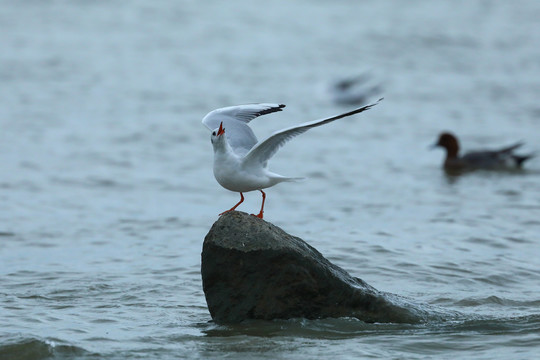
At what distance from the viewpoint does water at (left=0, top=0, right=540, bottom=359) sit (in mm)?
7043

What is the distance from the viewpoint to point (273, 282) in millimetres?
6852

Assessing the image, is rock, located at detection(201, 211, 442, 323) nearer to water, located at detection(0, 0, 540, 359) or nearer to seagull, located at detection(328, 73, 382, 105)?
water, located at detection(0, 0, 540, 359)

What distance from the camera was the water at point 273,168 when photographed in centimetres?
704

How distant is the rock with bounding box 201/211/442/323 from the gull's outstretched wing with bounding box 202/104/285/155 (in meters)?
0.72

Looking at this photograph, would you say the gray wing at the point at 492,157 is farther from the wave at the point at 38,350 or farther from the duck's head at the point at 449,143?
the wave at the point at 38,350

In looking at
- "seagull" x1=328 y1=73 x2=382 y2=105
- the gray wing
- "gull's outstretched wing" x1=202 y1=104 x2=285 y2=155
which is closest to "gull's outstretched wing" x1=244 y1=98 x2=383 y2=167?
"gull's outstretched wing" x1=202 y1=104 x2=285 y2=155

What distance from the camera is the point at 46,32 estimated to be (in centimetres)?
2417

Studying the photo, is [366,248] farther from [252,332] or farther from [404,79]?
[404,79]

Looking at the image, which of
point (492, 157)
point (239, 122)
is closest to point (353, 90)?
point (492, 157)

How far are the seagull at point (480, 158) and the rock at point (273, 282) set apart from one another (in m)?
8.32

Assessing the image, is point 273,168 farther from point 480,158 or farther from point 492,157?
point 492,157

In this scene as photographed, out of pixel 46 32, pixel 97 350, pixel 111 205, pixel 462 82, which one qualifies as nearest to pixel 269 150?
pixel 97 350

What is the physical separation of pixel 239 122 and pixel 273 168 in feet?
22.3

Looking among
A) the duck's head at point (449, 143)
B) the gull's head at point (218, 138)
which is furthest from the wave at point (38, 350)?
the duck's head at point (449, 143)
